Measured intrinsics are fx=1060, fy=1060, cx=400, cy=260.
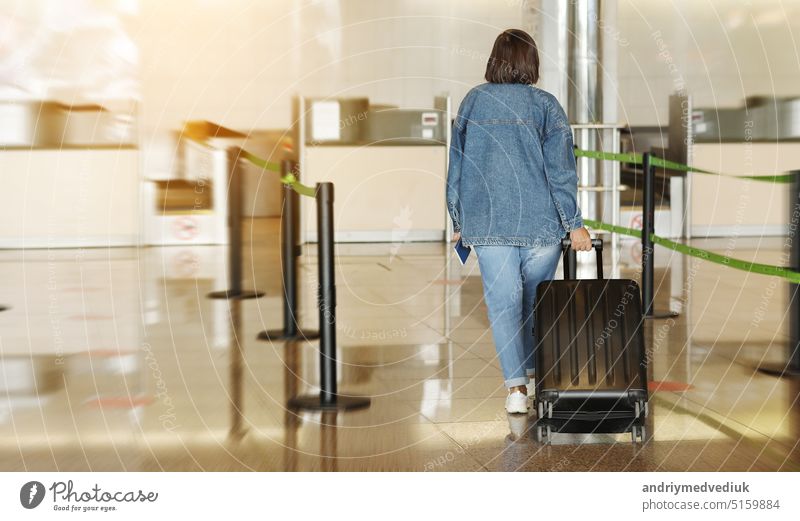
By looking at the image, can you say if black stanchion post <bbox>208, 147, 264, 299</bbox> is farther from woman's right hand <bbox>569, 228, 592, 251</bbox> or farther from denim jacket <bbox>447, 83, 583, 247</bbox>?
woman's right hand <bbox>569, 228, 592, 251</bbox>

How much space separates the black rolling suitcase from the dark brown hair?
62 cm

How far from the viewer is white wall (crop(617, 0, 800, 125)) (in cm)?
1283

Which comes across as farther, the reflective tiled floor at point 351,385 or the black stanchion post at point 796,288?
the black stanchion post at point 796,288

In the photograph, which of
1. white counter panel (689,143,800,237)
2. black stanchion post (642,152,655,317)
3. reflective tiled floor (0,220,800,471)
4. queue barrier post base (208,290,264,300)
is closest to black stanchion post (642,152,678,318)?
black stanchion post (642,152,655,317)

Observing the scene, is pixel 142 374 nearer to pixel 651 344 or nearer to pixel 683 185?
pixel 651 344

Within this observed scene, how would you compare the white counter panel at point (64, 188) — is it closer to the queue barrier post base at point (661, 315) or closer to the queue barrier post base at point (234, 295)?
the queue barrier post base at point (234, 295)

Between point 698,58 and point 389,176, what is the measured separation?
14.1 feet

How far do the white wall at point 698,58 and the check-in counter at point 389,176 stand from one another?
2433 millimetres

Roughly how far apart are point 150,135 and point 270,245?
2.98 m

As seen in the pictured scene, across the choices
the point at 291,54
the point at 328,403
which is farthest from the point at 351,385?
the point at 291,54

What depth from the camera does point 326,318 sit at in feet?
11.6

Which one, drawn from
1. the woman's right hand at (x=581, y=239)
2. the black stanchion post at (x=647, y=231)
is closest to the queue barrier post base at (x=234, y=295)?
the black stanchion post at (x=647, y=231)
